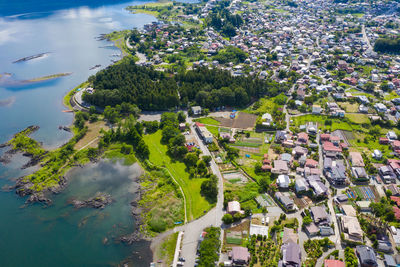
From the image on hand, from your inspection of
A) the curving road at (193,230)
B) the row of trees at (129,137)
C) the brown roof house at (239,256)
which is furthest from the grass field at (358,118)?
the row of trees at (129,137)

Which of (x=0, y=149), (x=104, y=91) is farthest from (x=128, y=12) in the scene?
(x=0, y=149)

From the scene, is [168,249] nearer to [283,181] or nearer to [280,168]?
[283,181]

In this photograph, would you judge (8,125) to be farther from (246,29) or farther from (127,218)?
(246,29)

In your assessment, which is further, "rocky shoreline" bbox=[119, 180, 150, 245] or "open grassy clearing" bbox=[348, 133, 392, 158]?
"open grassy clearing" bbox=[348, 133, 392, 158]

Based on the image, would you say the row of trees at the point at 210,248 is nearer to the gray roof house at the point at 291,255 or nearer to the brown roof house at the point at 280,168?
the gray roof house at the point at 291,255

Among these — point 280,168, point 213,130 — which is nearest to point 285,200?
point 280,168

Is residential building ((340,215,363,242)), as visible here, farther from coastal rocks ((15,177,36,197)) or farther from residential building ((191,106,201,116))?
coastal rocks ((15,177,36,197))

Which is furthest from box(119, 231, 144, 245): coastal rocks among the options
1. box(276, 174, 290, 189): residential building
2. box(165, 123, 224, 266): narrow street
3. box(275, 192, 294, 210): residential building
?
box(276, 174, 290, 189): residential building
